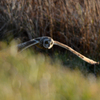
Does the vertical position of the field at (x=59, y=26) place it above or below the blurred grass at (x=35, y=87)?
below

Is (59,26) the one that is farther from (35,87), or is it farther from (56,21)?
(35,87)

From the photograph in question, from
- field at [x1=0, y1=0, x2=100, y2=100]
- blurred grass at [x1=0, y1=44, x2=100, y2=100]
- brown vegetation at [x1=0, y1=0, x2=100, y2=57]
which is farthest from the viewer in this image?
brown vegetation at [x1=0, y1=0, x2=100, y2=57]

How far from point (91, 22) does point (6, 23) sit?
5.75 feet

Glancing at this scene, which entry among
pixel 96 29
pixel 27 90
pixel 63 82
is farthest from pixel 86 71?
pixel 27 90

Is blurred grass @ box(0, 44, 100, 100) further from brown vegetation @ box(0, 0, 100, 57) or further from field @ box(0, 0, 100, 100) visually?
brown vegetation @ box(0, 0, 100, 57)

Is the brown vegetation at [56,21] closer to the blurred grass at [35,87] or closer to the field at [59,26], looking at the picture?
the field at [59,26]

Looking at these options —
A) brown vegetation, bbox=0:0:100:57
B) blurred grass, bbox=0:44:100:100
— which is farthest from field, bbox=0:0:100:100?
blurred grass, bbox=0:44:100:100

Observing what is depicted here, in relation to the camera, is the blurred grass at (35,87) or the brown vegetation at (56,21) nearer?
the blurred grass at (35,87)

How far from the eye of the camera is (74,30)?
14.6ft

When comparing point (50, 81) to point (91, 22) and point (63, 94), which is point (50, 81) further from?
point (91, 22)

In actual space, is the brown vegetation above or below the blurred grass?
below

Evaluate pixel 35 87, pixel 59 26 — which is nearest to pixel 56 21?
pixel 59 26

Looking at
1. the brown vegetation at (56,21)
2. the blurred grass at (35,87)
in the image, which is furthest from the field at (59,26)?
the blurred grass at (35,87)

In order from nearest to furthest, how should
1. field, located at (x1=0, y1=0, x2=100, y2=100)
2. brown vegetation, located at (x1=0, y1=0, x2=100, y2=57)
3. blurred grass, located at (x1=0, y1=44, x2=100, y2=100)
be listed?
blurred grass, located at (x1=0, y1=44, x2=100, y2=100) < field, located at (x1=0, y1=0, x2=100, y2=100) < brown vegetation, located at (x1=0, y1=0, x2=100, y2=57)
